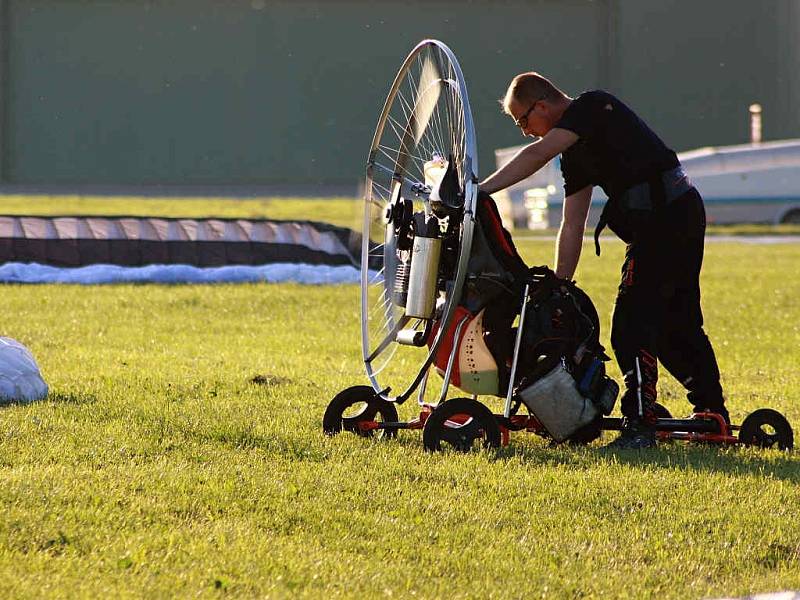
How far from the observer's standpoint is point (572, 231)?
610cm

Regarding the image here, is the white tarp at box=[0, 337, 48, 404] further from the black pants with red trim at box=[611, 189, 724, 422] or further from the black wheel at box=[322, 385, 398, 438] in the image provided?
the black pants with red trim at box=[611, 189, 724, 422]

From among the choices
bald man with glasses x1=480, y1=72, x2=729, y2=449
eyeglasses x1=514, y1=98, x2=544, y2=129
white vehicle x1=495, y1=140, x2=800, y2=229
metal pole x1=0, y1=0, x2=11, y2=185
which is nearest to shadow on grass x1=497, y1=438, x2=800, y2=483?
bald man with glasses x1=480, y1=72, x2=729, y2=449

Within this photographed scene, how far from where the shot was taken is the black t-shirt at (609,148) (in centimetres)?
574

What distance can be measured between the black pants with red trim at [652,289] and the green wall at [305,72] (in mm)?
35631

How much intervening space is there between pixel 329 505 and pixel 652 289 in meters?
1.94

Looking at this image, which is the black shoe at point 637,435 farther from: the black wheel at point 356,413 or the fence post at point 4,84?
the fence post at point 4,84

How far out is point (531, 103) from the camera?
5766 millimetres

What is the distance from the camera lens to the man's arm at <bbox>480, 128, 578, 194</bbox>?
554 cm

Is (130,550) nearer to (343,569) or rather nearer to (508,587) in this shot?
(343,569)

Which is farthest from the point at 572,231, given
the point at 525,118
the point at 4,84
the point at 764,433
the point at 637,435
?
the point at 4,84

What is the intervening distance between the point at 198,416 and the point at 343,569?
262 centimetres

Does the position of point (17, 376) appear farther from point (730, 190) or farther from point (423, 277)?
point (730, 190)

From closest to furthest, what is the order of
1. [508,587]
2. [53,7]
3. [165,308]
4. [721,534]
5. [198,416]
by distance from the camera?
[508,587]
[721,534]
[198,416]
[165,308]
[53,7]

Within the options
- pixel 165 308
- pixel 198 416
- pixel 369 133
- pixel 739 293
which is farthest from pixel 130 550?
pixel 369 133
